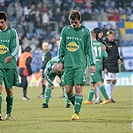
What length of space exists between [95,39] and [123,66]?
16.3 meters

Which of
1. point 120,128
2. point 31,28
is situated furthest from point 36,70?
point 120,128

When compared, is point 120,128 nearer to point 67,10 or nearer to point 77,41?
point 77,41

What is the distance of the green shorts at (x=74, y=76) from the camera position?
13.0 meters

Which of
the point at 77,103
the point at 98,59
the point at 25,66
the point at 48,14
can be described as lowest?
the point at 77,103

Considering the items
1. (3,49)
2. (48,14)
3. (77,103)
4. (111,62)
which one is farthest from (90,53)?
(48,14)

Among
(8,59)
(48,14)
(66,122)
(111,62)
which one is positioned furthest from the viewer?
(48,14)

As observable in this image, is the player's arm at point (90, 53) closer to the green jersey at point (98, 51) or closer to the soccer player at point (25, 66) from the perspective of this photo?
the green jersey at point (98, 51)

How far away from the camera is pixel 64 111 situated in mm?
16141

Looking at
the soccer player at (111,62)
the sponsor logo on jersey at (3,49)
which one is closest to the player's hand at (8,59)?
the sponsor logo on jersey at (3,49)

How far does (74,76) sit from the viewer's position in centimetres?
1308

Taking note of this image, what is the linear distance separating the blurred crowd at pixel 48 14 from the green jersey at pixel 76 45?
20.2 meters

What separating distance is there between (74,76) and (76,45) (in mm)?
651

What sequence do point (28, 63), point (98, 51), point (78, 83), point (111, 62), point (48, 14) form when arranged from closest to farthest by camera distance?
point (78, 83) → point (98, 51) → point (111, 62) → point (28, 63) → point (48, 14)

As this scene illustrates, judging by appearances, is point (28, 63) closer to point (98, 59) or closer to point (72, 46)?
point (98, 59)
